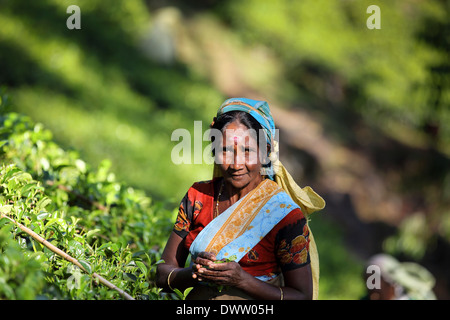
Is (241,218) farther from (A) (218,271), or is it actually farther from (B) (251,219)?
(A) (218,271)

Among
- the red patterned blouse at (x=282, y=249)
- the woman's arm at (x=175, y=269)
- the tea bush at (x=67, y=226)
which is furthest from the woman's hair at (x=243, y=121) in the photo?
the tea bush at (x=67, y=226)

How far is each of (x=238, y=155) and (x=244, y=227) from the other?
0.28 m

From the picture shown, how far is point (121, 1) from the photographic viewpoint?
29.7 feet

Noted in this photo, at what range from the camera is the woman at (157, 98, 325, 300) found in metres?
2.07

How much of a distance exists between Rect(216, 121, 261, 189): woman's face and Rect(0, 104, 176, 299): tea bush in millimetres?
541

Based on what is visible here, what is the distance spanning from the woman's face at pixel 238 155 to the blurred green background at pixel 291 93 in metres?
2.20

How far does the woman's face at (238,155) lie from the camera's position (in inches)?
86.5

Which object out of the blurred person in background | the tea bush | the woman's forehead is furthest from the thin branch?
the blurred person in background

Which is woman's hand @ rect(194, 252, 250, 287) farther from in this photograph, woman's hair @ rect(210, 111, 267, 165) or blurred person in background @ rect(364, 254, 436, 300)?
blurred person in background @ rect(364, 254, 436, 300)

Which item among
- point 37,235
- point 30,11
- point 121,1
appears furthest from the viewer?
point 121,1

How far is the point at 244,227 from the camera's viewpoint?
7.12 feet

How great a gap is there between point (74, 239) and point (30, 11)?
6.02m

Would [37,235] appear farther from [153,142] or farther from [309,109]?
[309,109]

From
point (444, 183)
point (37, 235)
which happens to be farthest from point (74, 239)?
A: point (444, 183)
